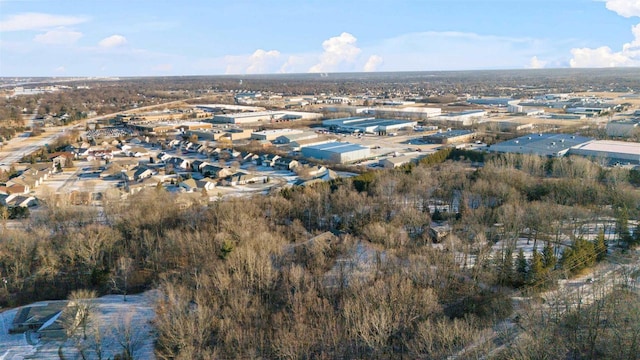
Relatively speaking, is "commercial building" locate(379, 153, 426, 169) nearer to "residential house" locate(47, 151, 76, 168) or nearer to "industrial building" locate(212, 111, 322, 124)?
"residential house" locate(47, 151, 76, 168)

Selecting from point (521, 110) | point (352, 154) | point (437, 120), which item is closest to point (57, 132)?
point (352, 154)

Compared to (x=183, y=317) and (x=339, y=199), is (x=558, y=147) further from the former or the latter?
(x=183, y=317)

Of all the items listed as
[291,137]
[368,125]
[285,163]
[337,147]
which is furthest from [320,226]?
[368,125]

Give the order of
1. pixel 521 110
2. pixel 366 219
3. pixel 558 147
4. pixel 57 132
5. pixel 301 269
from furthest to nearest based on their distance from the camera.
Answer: pixel 521 110 < pixel 57 132 < pixel 558 147 < pixel 366 219 < pixel 301 269

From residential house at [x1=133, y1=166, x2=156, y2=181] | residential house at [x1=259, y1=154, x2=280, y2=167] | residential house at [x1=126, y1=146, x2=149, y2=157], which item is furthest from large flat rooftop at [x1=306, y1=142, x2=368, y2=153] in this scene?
residential house at [x1=126, y1=146, x2=149, y2=157]

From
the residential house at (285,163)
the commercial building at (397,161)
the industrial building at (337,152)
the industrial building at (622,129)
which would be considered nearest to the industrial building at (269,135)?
the industrial building at (337,152)
